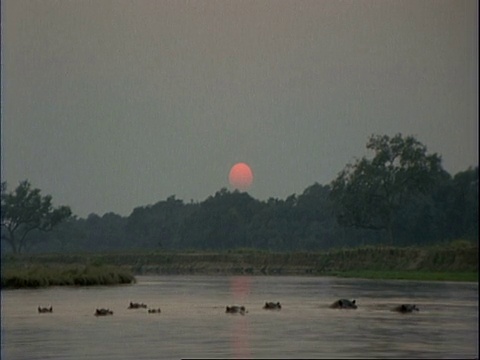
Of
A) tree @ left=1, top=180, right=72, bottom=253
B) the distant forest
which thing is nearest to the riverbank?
the distant forest

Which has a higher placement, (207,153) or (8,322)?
(207,153)

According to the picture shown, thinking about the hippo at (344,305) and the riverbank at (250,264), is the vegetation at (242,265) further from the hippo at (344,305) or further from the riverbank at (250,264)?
the hippo at (344,305)

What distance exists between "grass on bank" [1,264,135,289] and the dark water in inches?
126

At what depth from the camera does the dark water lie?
12.0 metres

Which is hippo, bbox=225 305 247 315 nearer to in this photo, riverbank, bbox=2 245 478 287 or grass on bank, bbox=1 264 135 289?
riverbank, bbox=2 245 478 287

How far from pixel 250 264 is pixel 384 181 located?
1398 cm

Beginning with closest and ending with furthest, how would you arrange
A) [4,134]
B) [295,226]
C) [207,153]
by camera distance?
[207,153]
[4,134]
[295,226]

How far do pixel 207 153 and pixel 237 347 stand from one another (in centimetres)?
699

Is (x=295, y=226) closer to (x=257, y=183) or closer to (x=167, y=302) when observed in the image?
(x=167, y=302)

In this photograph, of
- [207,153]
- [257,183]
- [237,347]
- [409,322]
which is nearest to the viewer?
[237,347]

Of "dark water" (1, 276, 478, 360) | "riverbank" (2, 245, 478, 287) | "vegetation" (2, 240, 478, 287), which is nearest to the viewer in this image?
"dark water" (1, 276, 478, 360)

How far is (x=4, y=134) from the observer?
20609 millimetres

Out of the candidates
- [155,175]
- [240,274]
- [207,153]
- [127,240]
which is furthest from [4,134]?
[240,274]

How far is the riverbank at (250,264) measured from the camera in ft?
73.1
